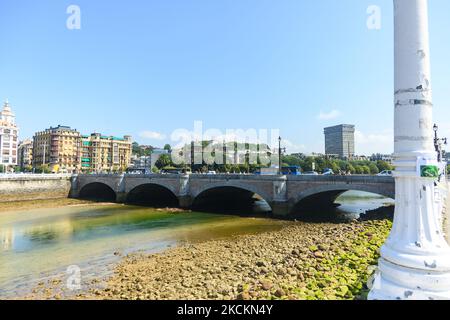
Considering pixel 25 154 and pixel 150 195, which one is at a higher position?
pixel 25 154

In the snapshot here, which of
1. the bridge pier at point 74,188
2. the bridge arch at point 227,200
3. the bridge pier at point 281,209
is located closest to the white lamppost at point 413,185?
the bridge pier at point 281,209

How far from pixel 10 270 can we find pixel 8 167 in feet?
294

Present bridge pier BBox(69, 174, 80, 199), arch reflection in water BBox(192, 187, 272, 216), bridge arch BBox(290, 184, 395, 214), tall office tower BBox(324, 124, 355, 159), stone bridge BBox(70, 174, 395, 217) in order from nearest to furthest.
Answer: bridge arch BBox(290, 184, 395, 214), stone bridge BBox(70, 174, 395, 217), arch reflection in water BBox(192, 187, 272, 216), bridge pier BBox(69, 174, 80, 199), tall office tower BBox(324, 124, 355, 159)

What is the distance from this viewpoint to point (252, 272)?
1147cm

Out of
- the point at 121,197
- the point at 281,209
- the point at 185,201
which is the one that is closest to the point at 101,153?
the point at 121,197

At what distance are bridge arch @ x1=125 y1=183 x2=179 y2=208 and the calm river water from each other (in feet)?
34.6

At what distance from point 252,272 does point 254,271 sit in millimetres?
138

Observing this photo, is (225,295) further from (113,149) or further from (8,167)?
(113,149)

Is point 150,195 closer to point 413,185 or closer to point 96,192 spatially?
point 96,192

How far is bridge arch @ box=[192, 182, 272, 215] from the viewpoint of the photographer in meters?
34.7

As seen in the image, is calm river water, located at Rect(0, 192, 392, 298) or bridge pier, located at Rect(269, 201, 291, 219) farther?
bridge pier, located at Rect(269, 201, 291, 219)

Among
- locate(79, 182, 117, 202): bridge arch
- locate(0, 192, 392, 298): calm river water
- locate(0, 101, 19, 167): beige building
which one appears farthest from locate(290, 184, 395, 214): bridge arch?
locate(0, 101, 19, 167): beige building

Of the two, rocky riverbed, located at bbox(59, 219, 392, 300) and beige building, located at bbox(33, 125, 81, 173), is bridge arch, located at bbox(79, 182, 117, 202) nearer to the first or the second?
rocky riverbed, located at bbox(59, 219, 392, 300)

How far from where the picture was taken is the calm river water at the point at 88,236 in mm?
13984
